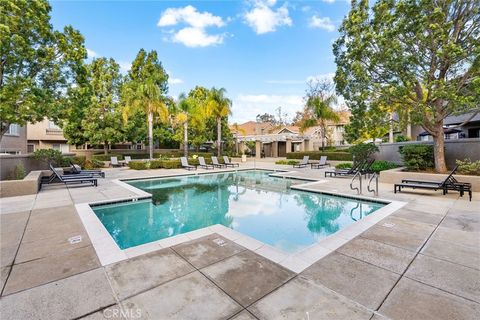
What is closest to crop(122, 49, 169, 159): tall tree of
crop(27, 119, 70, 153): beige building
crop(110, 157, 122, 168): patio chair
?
crop(110, 157, 122, 168): patio chair

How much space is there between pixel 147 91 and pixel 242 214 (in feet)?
61.4

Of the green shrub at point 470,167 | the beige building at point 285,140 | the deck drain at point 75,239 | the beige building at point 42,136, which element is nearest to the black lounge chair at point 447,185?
the green shrub at point 470,167

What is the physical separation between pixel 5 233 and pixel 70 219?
1203mm

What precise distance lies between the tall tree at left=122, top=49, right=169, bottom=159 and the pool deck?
61.9 ft

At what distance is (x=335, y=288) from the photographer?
310 centimetres

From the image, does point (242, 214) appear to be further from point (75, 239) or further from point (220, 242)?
point (75, 239)

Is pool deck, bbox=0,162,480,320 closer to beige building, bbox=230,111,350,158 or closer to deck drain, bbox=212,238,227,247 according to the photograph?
deck drain, bbox=212,238,227,247

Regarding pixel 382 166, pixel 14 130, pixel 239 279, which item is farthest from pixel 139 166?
pixel 239 279

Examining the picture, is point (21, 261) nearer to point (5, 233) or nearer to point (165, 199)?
point (5, 233)

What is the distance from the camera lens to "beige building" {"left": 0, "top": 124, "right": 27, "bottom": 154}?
61.5ft

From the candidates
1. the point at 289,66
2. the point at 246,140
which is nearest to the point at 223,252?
the point at 289,66

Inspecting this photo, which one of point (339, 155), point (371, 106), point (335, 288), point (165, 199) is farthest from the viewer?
point (339, 155)

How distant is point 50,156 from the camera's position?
12.7 m

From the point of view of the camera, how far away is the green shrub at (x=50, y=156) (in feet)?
40.9
